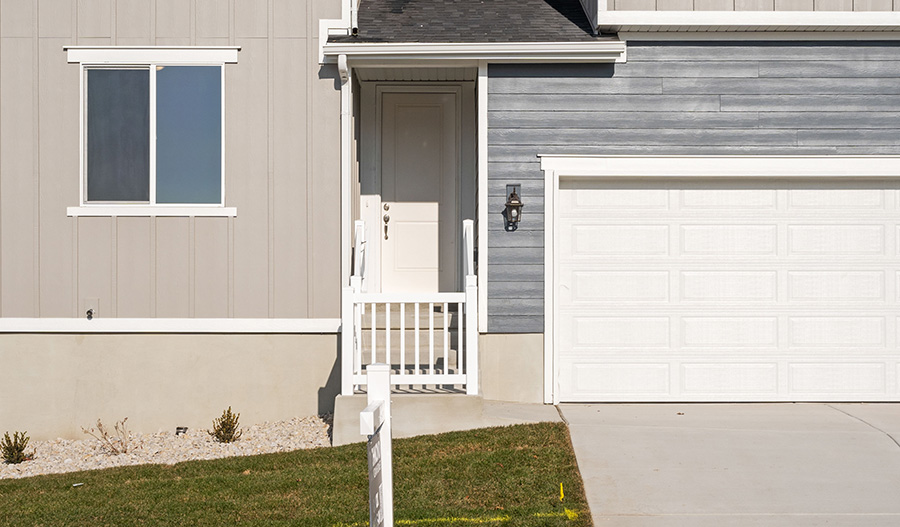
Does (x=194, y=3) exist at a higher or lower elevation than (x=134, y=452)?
higher

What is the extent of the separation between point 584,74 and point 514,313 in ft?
7.42

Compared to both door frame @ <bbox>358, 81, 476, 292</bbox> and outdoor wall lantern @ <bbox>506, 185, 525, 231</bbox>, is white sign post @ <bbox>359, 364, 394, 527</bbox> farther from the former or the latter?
door frame @ <bbox>358, 81, 476, 292</bbox>

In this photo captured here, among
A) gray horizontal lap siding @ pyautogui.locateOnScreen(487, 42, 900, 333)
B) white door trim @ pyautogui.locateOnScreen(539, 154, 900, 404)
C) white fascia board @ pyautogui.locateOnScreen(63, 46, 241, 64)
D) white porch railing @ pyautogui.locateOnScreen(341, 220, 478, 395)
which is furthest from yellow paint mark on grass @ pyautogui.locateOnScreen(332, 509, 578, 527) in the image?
white fascia board @ pyautogui.locateOnScreen(63, 46, 241, 64)

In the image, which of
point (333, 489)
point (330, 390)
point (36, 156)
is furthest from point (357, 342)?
point (36, 156)

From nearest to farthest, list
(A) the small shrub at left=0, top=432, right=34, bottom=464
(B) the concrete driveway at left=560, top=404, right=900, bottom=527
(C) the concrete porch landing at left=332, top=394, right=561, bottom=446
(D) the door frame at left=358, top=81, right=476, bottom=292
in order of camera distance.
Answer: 1. (B) the concrete driveway at left=560, top=404, right=900, bottom=527
2. (C) the concrete porch landing at left=332, top=394, right=561, bottom=446
3. (A) the small shrub at left=0, top=432, right=34, bottom=464
4. (D) the door frame at left=358, top=81, right=476, bottom=292

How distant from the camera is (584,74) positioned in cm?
832

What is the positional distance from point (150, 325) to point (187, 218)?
1040 millimetres

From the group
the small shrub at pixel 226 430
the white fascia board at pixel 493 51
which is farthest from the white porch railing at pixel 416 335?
the white fascia board at pixel 493 51

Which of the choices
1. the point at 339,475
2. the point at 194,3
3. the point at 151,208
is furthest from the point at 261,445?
the point at 194,3

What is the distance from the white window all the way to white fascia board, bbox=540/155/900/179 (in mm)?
3117

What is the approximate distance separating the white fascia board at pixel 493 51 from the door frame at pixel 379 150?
1.29 metres

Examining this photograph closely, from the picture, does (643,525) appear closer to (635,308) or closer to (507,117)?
(635,308)

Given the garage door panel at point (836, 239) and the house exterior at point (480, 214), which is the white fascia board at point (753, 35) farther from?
the garage door panel at point (836, 239)

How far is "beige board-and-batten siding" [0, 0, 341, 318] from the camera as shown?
8406 millimetres
